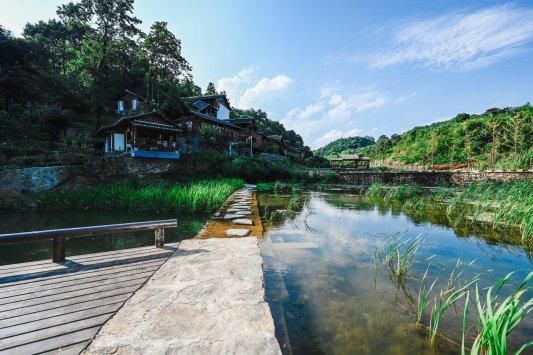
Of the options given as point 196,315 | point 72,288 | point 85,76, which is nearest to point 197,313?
point 196,315

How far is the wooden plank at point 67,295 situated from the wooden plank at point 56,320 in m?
0.32

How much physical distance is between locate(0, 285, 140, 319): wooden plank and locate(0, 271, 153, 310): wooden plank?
0.37 feet

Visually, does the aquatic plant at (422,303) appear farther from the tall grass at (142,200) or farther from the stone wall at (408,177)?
the stone wall at (408,177)

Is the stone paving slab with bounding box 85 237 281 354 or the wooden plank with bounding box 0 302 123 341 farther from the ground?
the wooden plank with bounding box 0 302 123 341

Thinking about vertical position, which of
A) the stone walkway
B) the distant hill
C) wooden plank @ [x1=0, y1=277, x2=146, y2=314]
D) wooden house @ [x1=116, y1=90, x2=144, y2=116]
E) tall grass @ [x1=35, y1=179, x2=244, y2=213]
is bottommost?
wooden plank @ [x1=0, y1=277, x2=146, y2=314]

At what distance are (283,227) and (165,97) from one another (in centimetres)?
2793

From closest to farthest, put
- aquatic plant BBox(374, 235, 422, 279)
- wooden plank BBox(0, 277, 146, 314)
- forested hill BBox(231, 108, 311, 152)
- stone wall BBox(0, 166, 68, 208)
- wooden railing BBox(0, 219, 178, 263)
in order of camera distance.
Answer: wooden plank BBox(0, 277, 146, 314), wooden railing BBox(0, 219, 178, 263), aquatic plant BBox(374, 235, 422, 279), stone wall BBox(0, 166, 68, 208), forested hill BBox(231, 108, 311, 152)

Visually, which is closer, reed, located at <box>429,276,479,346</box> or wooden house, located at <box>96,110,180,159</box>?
reed, located at <box>429,276,479,346</box>

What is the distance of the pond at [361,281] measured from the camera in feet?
7.09

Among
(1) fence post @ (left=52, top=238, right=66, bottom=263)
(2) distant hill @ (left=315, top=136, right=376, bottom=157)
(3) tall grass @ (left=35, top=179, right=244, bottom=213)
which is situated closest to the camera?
(1) fence post @ (left=52, top=238, right=66, bottom=263)

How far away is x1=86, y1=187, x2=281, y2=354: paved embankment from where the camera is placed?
1576 millimetres

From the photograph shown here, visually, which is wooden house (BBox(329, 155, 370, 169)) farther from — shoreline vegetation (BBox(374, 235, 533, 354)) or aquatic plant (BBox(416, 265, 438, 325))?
aquatic plant (BBox(416, 265, 438, 325))

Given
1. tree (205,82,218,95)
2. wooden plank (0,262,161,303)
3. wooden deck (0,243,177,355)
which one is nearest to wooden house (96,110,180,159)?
wooden deck (0,243,177,355)

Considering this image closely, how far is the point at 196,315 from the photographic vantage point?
6.36 ft
